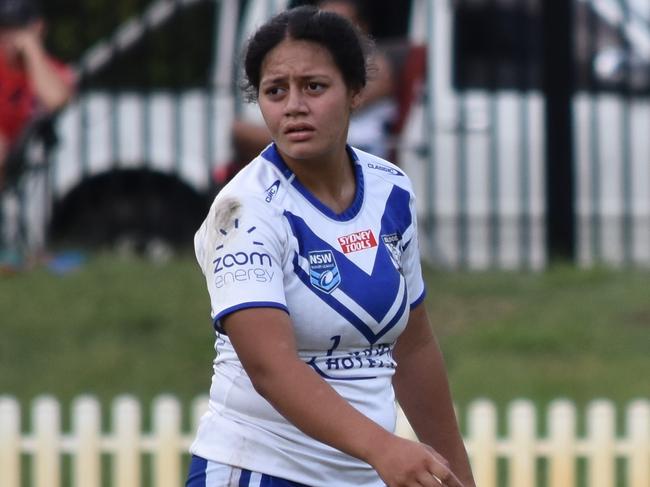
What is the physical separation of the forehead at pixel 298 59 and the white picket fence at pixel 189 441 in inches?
107

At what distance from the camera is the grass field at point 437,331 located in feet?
22.5

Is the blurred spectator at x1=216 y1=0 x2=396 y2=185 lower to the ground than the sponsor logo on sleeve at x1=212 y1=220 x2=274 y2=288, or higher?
higher

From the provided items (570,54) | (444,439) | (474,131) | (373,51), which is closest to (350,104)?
(373,51)

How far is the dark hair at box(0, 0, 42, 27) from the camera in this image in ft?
28.5

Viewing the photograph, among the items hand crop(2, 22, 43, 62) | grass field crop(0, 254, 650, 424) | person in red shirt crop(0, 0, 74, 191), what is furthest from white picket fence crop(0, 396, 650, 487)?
hand crop(2, 22, 43, 62)

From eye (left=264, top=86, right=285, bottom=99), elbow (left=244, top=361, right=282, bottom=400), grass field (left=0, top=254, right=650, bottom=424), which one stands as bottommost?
grass field (left=0, top=254, right=650, bottom=424)

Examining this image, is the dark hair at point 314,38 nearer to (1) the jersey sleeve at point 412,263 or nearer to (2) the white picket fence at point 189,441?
(1) the jersey sleeve at point 412,263

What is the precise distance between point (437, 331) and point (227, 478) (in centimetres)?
465

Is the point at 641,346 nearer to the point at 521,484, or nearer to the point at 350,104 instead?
the point at 521,484

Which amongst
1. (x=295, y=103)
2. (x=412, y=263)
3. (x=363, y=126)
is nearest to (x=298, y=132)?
(x=295, y=103)

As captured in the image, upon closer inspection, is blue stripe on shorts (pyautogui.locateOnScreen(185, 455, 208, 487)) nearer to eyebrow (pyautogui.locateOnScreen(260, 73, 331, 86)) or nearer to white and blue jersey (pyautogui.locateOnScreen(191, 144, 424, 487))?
white and blue jersey (pyautogui.locateOnScreen(191, 144, 424, 487))

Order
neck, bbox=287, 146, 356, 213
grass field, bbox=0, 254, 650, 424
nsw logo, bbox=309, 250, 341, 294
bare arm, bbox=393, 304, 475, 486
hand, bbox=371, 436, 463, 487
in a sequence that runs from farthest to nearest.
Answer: grass field, bbox=0, 254, 650, 424
bare arm, bbox=393, 304, 475, 486
neck, bbox=287, 146, 356, 213
nsw logo, bbox=309, 250, 341, 294
hand, bbox=371, 436, 463, 487

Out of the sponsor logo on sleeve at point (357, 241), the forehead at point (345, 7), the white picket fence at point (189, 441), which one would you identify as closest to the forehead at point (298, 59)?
the sponsor logo on sleeve at point (357, 241)

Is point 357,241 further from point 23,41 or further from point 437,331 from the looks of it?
point 23,41
